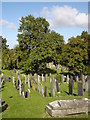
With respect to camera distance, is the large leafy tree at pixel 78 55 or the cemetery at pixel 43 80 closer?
the cemetery at pixel 43 80

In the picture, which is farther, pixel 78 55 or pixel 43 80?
pixel 78 55

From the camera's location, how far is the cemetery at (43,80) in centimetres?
1086

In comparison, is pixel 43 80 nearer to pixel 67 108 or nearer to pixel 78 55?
pixel 78 55

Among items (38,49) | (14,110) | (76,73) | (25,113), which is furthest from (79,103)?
(38,49)

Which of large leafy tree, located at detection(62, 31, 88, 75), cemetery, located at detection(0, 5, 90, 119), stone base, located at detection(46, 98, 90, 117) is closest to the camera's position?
stone base, located at detection(46, 98, 90, 117)

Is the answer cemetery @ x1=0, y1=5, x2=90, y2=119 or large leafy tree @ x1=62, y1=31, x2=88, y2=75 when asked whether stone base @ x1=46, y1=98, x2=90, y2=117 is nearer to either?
cemetery @ x1=0, y1=5, x2=90, y2=119

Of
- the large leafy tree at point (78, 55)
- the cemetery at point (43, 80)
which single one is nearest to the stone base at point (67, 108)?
the cemetery at point (43, 80)

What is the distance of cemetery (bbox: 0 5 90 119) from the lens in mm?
10859

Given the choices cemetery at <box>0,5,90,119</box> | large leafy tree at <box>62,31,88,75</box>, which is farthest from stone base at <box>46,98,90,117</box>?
large leafy tree at <box>62,31,88,75</box>

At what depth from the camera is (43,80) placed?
2642cm

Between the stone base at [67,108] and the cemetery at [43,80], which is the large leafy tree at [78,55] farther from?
the stone base at [67,108]

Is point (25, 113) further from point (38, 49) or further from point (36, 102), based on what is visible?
point (38, 49)

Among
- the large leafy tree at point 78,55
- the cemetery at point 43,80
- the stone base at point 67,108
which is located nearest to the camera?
the stone base at point 67,108

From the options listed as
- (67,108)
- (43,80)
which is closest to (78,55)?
(43,80)
